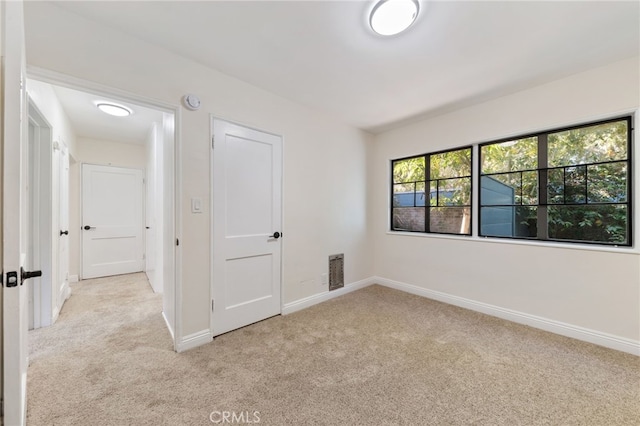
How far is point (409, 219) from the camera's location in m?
3.87

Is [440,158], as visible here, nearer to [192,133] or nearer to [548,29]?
[548,29]

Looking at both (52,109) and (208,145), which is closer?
(208,145)

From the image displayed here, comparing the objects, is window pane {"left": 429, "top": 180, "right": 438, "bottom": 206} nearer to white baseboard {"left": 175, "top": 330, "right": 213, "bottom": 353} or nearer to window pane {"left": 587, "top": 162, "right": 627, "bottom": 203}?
window pane {"left": 587, "top": 162, "right": 627, "bottom": 203}

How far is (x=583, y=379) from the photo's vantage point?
1.81m

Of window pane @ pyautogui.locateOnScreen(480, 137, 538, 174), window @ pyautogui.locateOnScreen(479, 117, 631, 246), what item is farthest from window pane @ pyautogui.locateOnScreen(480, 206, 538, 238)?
window pane @ pyautogui.locateOnScreen(480, 137, 538, 174)

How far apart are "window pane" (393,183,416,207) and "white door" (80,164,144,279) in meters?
4.81

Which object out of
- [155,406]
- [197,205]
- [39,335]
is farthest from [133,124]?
[155,406]

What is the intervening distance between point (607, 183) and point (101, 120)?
607 centimetres

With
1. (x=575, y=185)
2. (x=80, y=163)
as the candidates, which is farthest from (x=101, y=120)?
(x=575, y=185)

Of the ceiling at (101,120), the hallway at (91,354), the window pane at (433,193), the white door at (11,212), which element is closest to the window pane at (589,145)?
the window pane at (433,193)

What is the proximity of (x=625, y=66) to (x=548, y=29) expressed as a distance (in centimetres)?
104

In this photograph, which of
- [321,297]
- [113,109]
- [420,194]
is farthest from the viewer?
[420,194]

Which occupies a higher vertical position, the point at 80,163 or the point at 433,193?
the point at 80,163

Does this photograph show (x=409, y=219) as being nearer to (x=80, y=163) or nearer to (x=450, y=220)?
(x=450, y=220)
